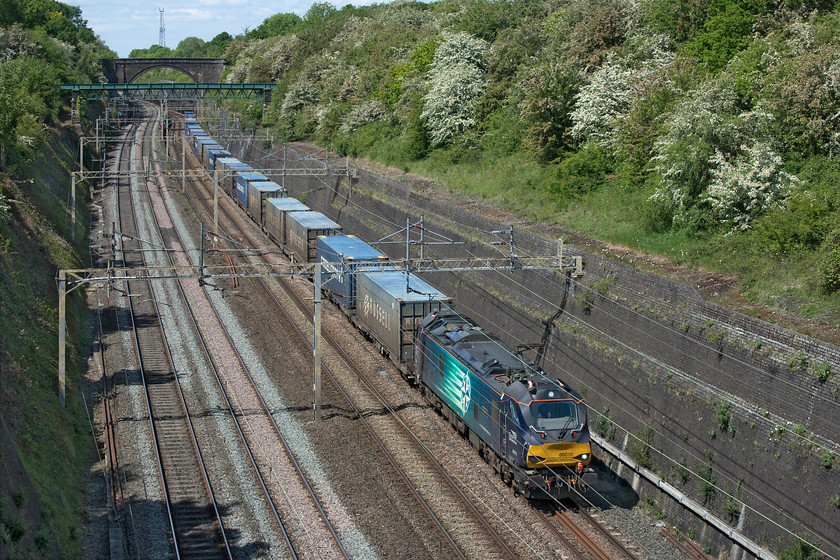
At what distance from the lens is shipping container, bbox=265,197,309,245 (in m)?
43.6

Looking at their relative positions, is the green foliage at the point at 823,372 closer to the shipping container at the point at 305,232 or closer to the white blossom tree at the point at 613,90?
the white blossom tree at the point at 613,90

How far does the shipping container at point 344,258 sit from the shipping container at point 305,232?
1.37 metres

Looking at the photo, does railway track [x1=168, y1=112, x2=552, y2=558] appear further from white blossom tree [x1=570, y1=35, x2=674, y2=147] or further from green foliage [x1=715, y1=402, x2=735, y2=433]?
white blossom tree [x1=570, y1=35, x2=674, y2=147]

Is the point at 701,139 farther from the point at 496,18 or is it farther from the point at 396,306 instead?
the point at 496,18

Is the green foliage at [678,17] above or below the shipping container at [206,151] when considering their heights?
above

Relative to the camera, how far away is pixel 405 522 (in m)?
18.4

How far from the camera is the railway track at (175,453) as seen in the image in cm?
1758

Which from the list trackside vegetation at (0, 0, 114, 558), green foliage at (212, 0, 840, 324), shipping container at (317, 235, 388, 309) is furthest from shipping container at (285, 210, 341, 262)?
trackside vegetation at (0, 0, 114, 558)

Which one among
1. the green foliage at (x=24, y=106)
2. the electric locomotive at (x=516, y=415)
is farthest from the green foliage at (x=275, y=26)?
the electric locomotive at (x=516, y=415)

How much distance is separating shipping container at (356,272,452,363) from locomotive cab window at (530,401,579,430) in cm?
807

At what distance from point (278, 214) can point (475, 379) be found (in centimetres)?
2672

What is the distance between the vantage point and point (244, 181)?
55.8 metres

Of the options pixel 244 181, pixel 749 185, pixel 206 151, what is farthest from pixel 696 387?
pixel 206 151

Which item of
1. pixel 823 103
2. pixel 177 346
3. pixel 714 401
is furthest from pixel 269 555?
pixel 823 103
